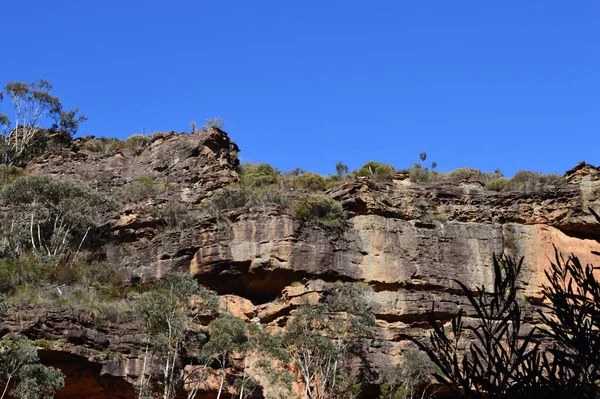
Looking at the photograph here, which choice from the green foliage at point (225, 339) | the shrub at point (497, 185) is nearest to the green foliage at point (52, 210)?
the green foliage at point (225, 339)

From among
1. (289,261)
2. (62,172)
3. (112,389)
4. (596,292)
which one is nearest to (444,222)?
(289,261)

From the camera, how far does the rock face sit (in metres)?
31.3

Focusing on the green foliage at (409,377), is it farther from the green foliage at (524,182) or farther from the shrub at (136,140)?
the shrub at (136,140)

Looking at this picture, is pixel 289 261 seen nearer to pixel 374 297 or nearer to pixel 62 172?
pixel 374 297

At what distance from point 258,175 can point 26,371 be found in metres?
21.6

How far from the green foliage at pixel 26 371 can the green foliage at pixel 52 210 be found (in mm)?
11714

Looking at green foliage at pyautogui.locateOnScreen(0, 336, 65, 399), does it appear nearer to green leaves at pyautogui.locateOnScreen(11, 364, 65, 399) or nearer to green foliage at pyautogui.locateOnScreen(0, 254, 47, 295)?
green leaves at pyautogui.locateOnScreen(11, 364, 65, 399)

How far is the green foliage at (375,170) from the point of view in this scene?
41672mm

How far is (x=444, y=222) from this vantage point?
35.3 metres

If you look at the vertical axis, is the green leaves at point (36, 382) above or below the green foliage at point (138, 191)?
below

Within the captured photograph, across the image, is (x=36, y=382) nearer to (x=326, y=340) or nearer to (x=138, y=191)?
(x=326, y=340)

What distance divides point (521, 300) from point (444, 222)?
16.6 ft

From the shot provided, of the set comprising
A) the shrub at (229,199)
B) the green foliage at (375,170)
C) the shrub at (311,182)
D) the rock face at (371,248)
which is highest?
the green foliage at (375,170)

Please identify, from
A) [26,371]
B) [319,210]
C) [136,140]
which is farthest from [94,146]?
[26,371]
